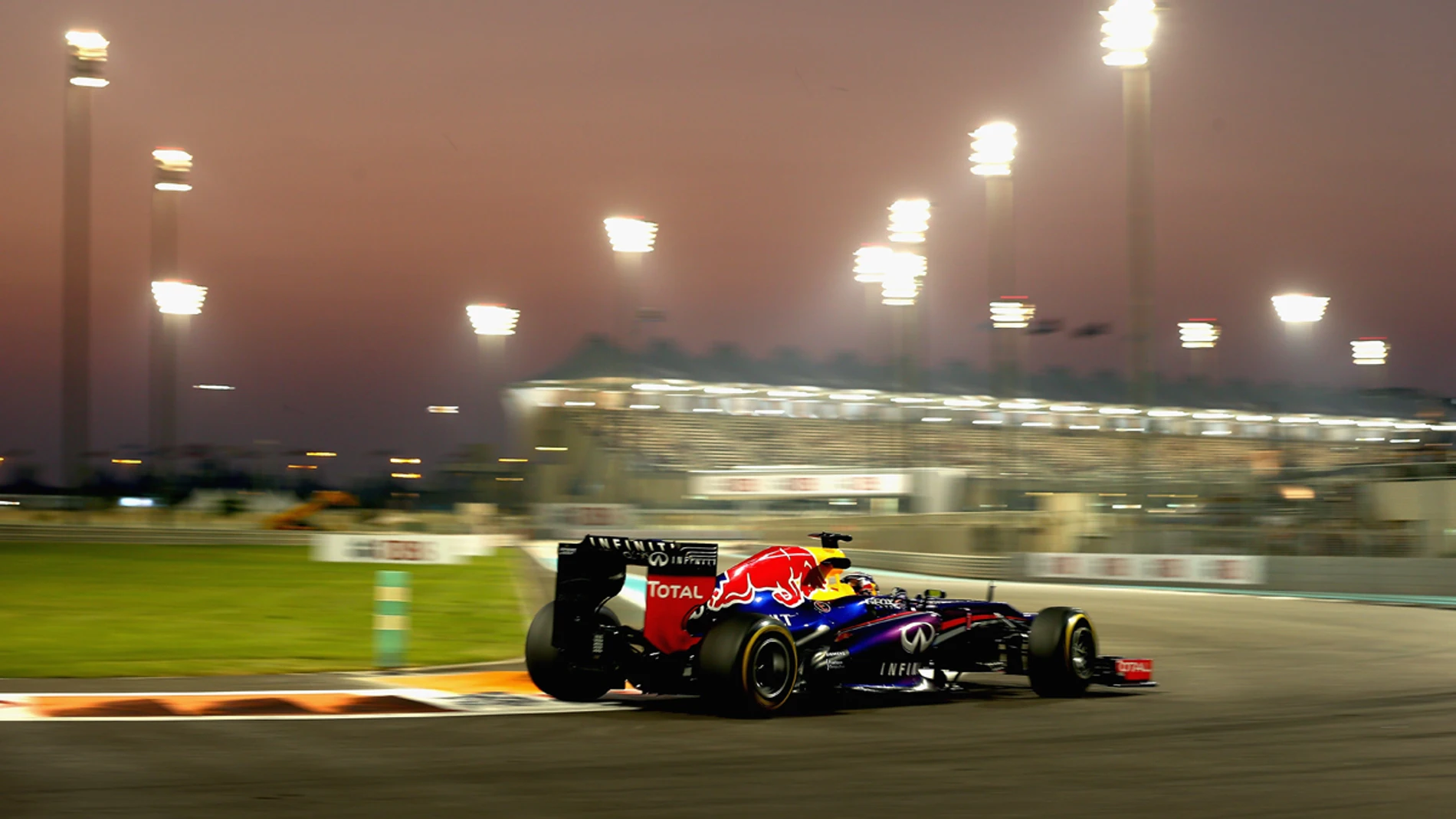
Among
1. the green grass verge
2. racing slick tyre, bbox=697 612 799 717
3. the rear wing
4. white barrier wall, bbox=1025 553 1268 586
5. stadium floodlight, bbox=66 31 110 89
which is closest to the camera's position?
racing slick tyre, bbox=697 612 799 717

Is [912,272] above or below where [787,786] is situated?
above

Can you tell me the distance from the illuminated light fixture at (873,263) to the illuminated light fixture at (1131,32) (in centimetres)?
2214

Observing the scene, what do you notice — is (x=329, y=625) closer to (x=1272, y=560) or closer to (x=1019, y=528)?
(x=1272, y=560)

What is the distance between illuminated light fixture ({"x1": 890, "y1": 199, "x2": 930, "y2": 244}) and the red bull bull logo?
42.1 meters

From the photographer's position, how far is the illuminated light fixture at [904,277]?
2048 inches

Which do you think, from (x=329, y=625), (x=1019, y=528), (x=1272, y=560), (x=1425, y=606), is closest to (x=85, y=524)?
(x=1019, y=528)

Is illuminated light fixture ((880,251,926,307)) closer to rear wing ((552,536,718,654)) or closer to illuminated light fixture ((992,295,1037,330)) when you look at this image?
illuminated light fixture ((992,295,1037,330))

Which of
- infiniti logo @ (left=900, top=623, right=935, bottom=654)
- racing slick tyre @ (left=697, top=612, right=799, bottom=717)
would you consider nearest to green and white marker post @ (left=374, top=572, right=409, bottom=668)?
racing slick tyre @ (left=697, top=612, right=799, bottom=717)

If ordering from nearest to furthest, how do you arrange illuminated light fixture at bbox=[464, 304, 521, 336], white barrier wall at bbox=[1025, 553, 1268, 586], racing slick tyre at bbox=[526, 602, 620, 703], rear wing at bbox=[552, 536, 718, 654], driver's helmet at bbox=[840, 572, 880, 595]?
1. rear wing at bbox=[552, 536, 718, 654]
2. racing slick tyre at bbox=[526, 602, 620, 703]
3. driver's helmet at bbox=[840, 572, 880, 595]
4. white barrier wall at bbox=[1025, 553, 1268, 586]
5. illuminated light fixture at bbox=[464, 304, 521, 336]

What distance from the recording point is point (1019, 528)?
1586 inches

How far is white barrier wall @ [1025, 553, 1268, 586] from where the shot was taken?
31.9 metres

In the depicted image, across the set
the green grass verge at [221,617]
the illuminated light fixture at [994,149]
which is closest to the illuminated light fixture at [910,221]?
the illuminated light fixture at [994,149]

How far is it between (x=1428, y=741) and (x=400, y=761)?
5.95 metres

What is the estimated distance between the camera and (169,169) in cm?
4553
